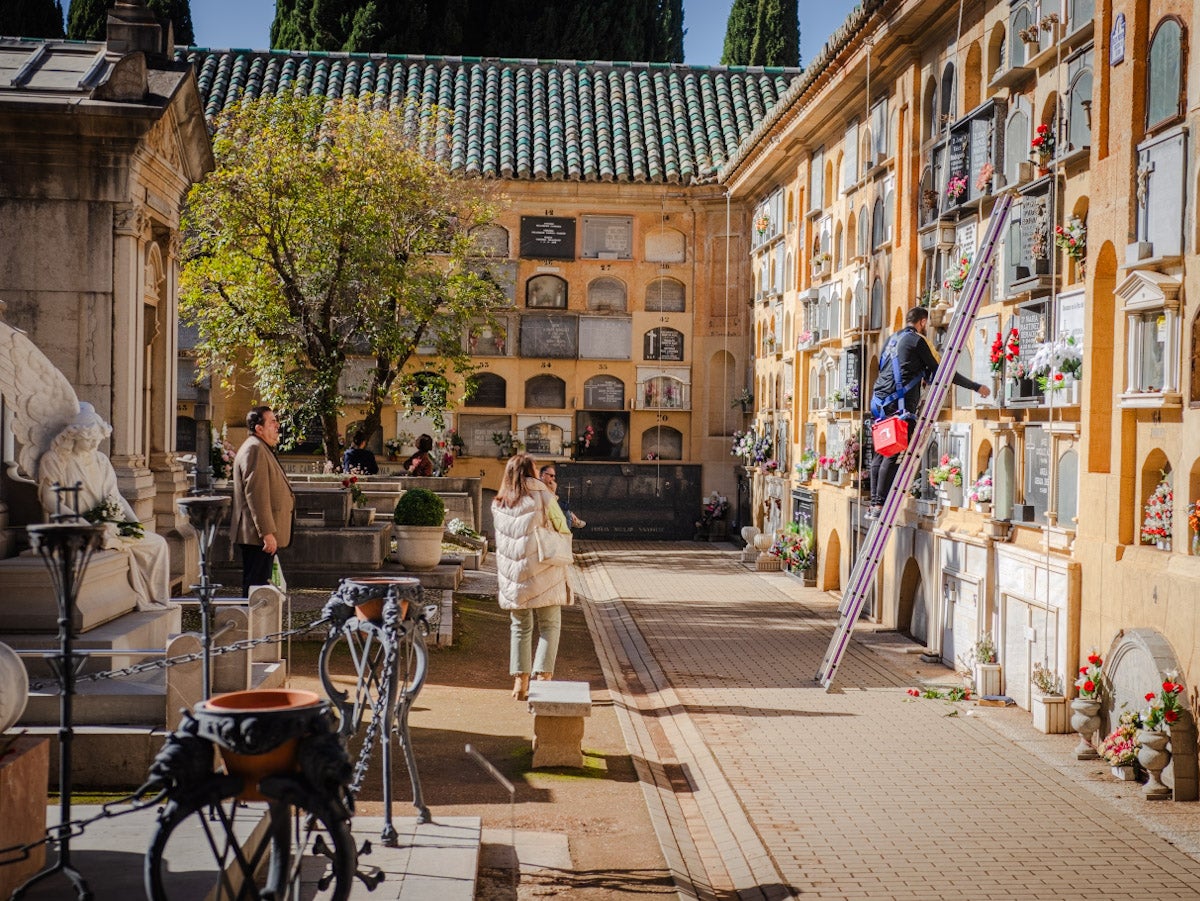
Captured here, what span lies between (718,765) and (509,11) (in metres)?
30.6

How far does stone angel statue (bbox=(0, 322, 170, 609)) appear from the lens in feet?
29.9

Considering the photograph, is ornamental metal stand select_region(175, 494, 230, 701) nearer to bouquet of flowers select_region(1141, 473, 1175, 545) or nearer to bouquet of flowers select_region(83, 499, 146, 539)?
bouquet of flowers select_region(83, 499, 146, 539)

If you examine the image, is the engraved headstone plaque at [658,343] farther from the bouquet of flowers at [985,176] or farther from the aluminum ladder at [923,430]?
the aluminum ladder at [923,430]

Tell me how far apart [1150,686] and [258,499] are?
259 inches

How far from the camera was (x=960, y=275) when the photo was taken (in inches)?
519

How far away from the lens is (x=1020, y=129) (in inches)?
478

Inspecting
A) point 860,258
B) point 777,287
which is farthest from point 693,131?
point 860,258

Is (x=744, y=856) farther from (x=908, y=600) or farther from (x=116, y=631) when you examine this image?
(x=908, y=600)

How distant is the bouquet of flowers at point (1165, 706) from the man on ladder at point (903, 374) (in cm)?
457

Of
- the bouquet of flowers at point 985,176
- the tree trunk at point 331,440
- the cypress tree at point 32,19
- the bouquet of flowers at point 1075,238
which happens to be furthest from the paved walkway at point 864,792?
the cypress tree at point 32,19

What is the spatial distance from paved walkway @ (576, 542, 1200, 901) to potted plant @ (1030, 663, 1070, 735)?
0.18 metres

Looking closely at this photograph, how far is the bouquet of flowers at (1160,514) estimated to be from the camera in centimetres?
903

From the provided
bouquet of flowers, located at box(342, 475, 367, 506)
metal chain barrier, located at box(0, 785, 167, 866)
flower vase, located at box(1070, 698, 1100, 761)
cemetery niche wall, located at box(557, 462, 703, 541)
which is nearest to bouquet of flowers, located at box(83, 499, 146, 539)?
metal chain barrier, located at box(0, 785, 167, 866)

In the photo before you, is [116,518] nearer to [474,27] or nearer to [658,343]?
[658,343]
